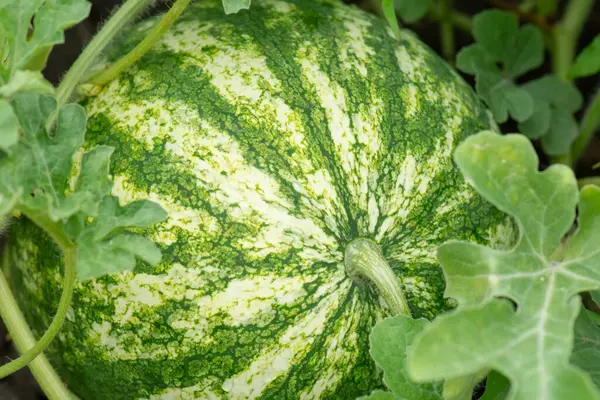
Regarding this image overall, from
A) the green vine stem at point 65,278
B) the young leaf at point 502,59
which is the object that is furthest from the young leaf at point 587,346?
the green vine stem at point 65,278

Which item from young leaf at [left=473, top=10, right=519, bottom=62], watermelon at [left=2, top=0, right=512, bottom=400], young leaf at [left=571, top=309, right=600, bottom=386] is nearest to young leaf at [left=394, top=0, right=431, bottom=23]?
young leaf at [left=473, top=10, right=519, bottom=62]

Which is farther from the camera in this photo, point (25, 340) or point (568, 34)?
point (568, 34)

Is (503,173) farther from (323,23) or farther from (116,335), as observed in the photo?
(116,335)

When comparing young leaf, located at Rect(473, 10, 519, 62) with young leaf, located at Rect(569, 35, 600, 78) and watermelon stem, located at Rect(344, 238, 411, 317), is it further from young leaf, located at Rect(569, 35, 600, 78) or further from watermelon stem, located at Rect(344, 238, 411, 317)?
watermelon stem, located at Rect(344, 238, 411, 317)

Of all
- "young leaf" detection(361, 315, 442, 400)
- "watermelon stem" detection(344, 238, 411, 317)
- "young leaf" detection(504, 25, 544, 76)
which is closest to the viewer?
"young leaf" detection(361, 315, 442, 400)

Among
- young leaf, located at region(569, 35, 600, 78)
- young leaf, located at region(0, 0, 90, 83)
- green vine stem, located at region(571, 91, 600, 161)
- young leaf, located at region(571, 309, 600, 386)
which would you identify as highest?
young leaf, located at region(0, 0, 90, 83)

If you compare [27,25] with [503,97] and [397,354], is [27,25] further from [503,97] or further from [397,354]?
[503,97]

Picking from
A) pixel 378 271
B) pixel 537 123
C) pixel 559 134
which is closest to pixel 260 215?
pixel 378 271
